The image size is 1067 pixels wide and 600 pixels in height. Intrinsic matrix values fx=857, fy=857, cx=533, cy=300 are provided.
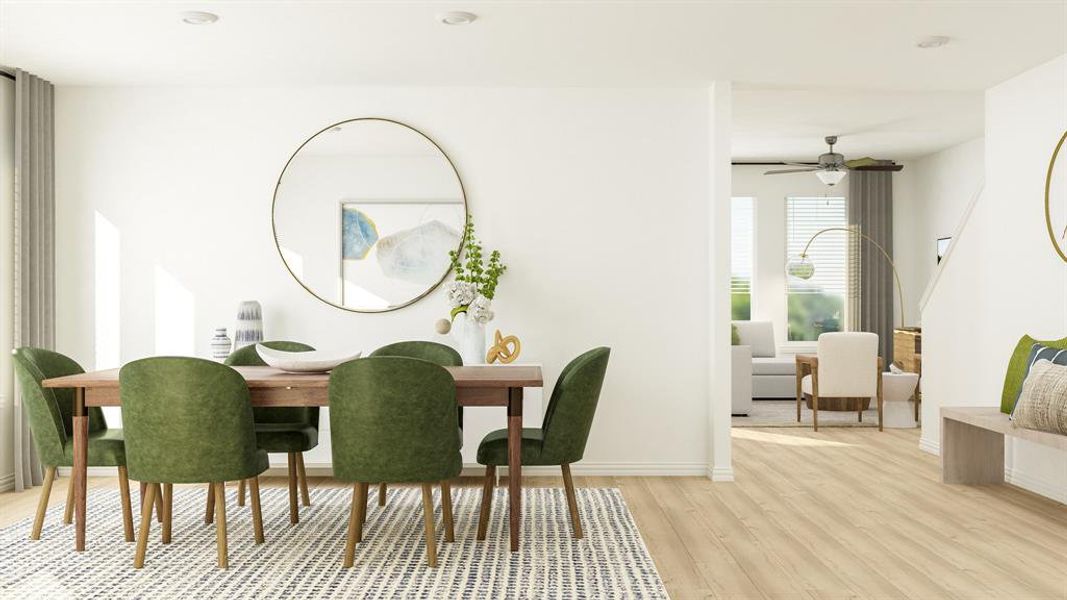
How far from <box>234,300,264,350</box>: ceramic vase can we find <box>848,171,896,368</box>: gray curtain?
6755 mm

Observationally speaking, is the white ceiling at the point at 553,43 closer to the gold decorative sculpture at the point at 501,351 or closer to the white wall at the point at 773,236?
the gold decorative sculpture at the point at 501,351

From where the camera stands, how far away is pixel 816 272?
31.6ft

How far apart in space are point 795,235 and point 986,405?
4.45 meters

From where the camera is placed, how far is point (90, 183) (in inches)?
210

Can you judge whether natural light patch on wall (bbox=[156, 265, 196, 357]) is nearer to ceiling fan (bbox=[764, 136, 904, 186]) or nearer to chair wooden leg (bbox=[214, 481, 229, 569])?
chair wooden leg (bbox=[214, 481, 229, 569])

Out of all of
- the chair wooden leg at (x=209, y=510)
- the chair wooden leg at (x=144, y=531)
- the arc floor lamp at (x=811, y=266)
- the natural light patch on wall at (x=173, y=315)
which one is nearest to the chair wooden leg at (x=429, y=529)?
the chair wooden leg at (x=144, y=531)

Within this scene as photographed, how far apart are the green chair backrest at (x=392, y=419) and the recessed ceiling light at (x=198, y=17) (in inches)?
75.4

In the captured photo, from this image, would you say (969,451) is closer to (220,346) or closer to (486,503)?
(486,503)

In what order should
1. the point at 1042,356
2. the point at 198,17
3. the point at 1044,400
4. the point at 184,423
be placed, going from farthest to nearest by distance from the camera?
the point at 1042,356, the point at 1044,400, the point at 198,17, the point at 184,423

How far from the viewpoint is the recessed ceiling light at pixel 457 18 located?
13.1ft

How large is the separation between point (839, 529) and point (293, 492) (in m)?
2.58

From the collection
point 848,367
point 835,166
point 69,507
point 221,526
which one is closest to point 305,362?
point 221,526

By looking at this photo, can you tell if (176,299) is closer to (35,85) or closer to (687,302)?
(35,85)

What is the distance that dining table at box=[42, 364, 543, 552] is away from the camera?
353cm
